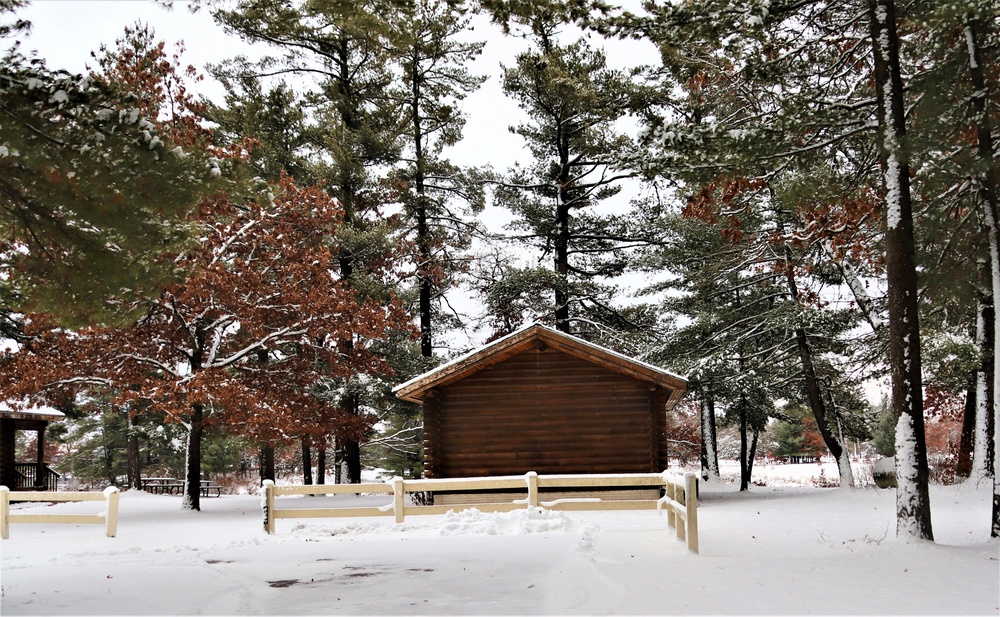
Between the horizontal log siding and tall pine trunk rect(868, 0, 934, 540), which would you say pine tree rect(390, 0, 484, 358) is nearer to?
the horizontal log siding

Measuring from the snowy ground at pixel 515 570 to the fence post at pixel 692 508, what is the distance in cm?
18

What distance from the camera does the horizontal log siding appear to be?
1838 cm

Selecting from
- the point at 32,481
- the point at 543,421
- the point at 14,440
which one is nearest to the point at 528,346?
the point at 543,421

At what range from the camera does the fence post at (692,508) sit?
30.9ft

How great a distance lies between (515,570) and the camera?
8.54 meters

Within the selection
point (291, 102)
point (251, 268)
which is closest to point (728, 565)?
point (251, 268)

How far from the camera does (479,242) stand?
99.9ft

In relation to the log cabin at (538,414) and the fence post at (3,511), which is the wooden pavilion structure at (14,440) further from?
the log cabin at (538,414)

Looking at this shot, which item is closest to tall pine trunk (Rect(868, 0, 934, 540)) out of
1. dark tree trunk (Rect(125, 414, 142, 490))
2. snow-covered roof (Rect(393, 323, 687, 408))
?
snow-covered roof (Rect(393, 323, 687, 408))

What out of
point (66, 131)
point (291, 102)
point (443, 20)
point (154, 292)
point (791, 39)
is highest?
point (443, 20)

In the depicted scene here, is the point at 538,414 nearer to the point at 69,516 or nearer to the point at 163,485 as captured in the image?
the point at 69,516

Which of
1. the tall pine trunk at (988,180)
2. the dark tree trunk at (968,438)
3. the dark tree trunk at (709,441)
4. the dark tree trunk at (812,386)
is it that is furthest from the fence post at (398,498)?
the dark tree trunk at (709,441)

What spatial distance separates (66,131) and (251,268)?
40.2 ft

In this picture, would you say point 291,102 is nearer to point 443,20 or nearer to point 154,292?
point 443,20
